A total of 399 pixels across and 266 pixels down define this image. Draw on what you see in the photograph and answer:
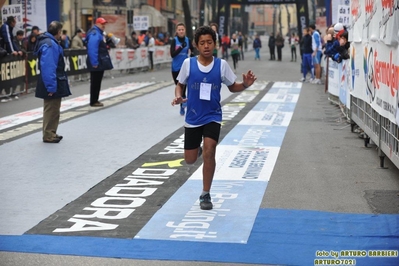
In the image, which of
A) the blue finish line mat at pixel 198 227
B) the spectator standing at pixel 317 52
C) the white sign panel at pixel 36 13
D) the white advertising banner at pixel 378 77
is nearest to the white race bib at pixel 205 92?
the blue finish line mat at pixel 198 227

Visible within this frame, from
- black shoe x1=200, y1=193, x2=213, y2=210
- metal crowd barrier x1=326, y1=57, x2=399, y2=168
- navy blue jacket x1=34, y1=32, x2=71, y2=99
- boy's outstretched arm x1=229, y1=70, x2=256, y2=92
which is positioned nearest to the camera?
black shoe x1=200, y1=193, x2=213, y2=210

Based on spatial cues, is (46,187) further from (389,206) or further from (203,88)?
(389,206)

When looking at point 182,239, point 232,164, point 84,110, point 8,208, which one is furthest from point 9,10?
point 182,239

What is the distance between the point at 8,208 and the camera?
8.23m

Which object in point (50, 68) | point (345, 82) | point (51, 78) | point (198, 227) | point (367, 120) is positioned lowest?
point (198, 227)

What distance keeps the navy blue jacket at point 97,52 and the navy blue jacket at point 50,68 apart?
514cm

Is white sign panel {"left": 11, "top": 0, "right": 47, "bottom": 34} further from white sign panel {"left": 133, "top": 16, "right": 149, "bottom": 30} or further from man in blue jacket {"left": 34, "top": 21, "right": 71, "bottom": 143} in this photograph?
white sign panel {"left": 133, "top": 16, "right": 149, "bottom": 30}

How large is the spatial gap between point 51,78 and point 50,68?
154 mm

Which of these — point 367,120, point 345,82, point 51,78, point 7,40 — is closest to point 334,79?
point 345,82

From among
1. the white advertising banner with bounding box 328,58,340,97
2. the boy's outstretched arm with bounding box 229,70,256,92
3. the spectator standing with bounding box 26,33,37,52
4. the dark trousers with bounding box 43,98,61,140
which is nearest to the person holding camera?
the white advertising banner with bounding box 328,58,340,97

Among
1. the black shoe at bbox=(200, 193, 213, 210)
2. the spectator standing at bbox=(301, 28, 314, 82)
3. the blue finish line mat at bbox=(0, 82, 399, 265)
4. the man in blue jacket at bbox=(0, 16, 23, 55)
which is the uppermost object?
the man in blue jacket at bbox=(0, 16, 23, 55)

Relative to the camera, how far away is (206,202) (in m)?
8.12

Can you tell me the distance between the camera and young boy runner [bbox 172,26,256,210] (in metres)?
8.13

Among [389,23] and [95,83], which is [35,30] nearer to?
[95,83]
